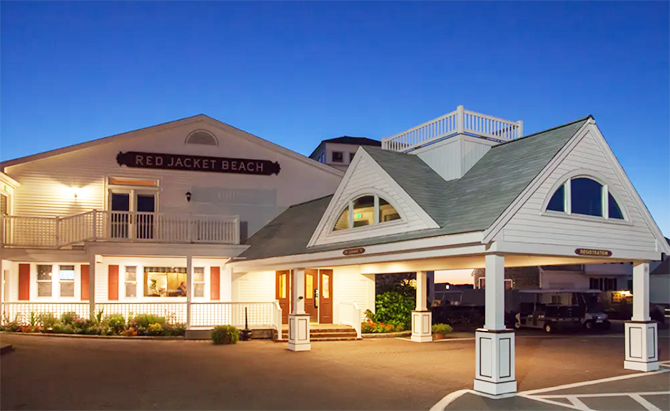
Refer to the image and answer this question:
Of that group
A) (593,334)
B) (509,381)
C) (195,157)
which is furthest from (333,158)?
(509,381)

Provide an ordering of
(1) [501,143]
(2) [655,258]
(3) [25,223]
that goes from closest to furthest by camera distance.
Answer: (2) [655,258] < (1) [501,143] < (3) [25,223]

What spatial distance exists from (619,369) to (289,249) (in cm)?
1041

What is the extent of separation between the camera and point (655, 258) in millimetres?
16109

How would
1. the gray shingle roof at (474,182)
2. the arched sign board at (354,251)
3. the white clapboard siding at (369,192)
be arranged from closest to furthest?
the gray shingle roof at (474,182)
the white clapboard siding at (369,192)
the arched sign board at (354,251)

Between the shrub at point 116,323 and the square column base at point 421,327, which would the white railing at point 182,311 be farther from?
the square column base at point 421,327

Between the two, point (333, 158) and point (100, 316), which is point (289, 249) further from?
point (333, 158)

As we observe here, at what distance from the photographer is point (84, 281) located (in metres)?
24.6

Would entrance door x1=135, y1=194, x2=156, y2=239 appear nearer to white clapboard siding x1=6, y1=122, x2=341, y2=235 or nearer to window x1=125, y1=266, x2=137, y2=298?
white clapboard siding x1=6, y1=122, x2=341, y2=235

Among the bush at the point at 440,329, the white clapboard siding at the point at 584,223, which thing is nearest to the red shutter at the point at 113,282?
the bush at the point at 440,329

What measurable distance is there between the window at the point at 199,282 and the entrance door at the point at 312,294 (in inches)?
166

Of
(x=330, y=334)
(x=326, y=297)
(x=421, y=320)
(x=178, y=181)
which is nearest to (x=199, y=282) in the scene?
(x=178, y=181)

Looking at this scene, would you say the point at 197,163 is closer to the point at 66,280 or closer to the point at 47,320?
the point at 66,280

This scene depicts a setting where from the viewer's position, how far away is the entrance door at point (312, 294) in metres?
25.1

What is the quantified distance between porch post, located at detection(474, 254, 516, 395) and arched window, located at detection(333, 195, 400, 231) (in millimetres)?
3818
